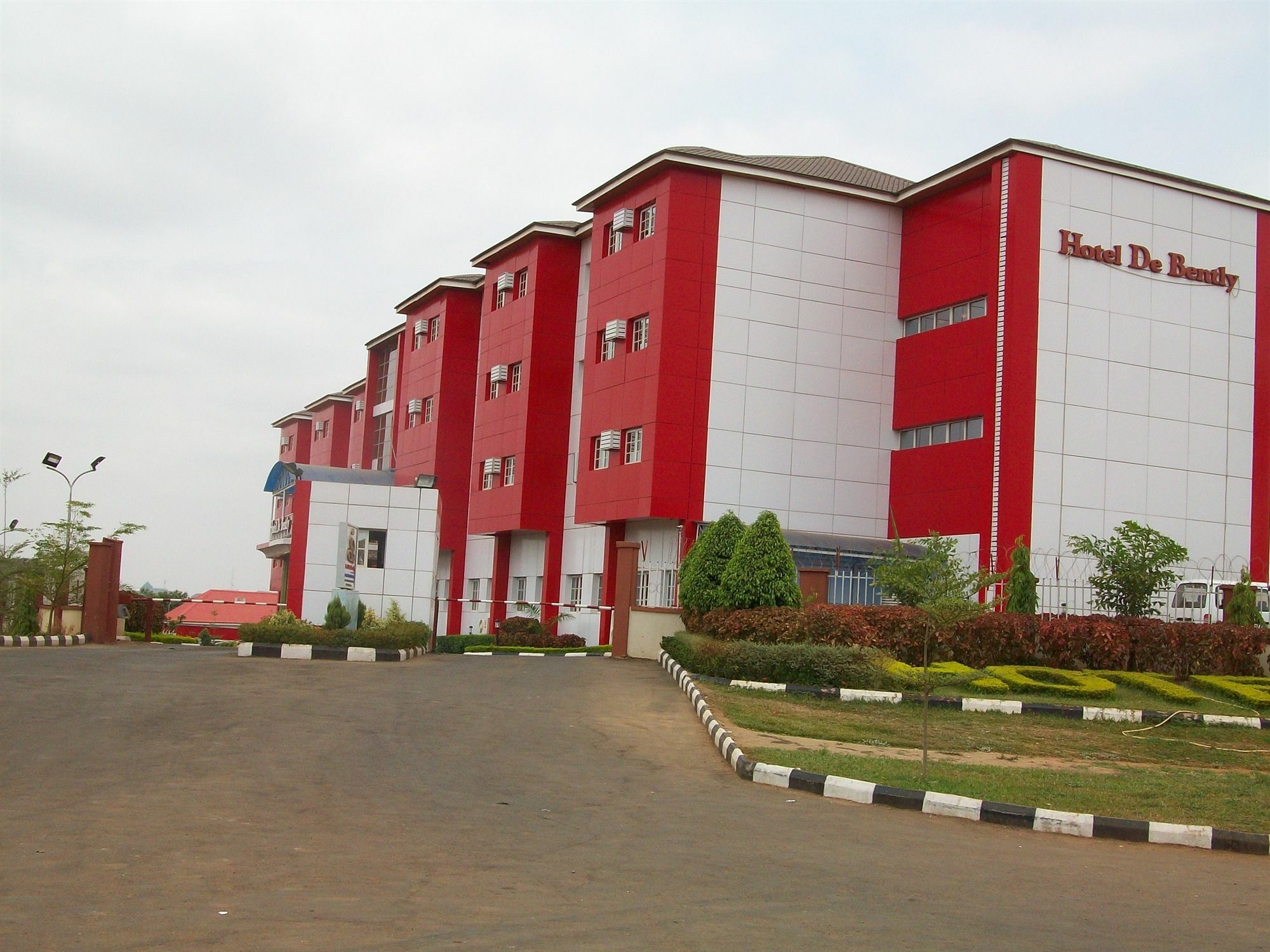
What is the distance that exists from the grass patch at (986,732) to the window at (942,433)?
53.4 ft

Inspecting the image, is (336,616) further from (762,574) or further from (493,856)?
(493,856)

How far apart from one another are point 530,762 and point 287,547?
51084 millimetres

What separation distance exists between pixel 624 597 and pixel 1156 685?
11495 millimetres

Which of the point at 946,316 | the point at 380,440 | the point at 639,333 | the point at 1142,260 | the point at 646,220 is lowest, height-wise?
the point at 380,440

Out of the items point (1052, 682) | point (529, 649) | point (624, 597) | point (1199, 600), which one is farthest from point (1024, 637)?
point (529, 649)

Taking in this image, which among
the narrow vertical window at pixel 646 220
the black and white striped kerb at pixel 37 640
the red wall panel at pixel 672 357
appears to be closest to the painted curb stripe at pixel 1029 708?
the red wall panel at pixel 672 357

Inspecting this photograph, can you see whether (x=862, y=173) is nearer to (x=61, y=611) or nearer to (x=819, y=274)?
(x=819, y=274)

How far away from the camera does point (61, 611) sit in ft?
105

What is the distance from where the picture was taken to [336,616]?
26.3 metres

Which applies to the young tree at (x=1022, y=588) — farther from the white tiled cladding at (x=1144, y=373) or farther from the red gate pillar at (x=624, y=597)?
the red gate pillar at (x=624, y=597)

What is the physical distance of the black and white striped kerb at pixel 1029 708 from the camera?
58.2 feet

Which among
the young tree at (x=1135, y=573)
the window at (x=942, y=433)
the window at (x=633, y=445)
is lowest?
the young tree at (x=1135, y=573)

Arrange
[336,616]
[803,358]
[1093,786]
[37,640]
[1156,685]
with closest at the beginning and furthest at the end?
[1093,786]
[1156,685]
[336,616]
[37,640]
[803,358]

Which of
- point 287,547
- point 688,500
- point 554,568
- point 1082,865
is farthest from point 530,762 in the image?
point 287,547
